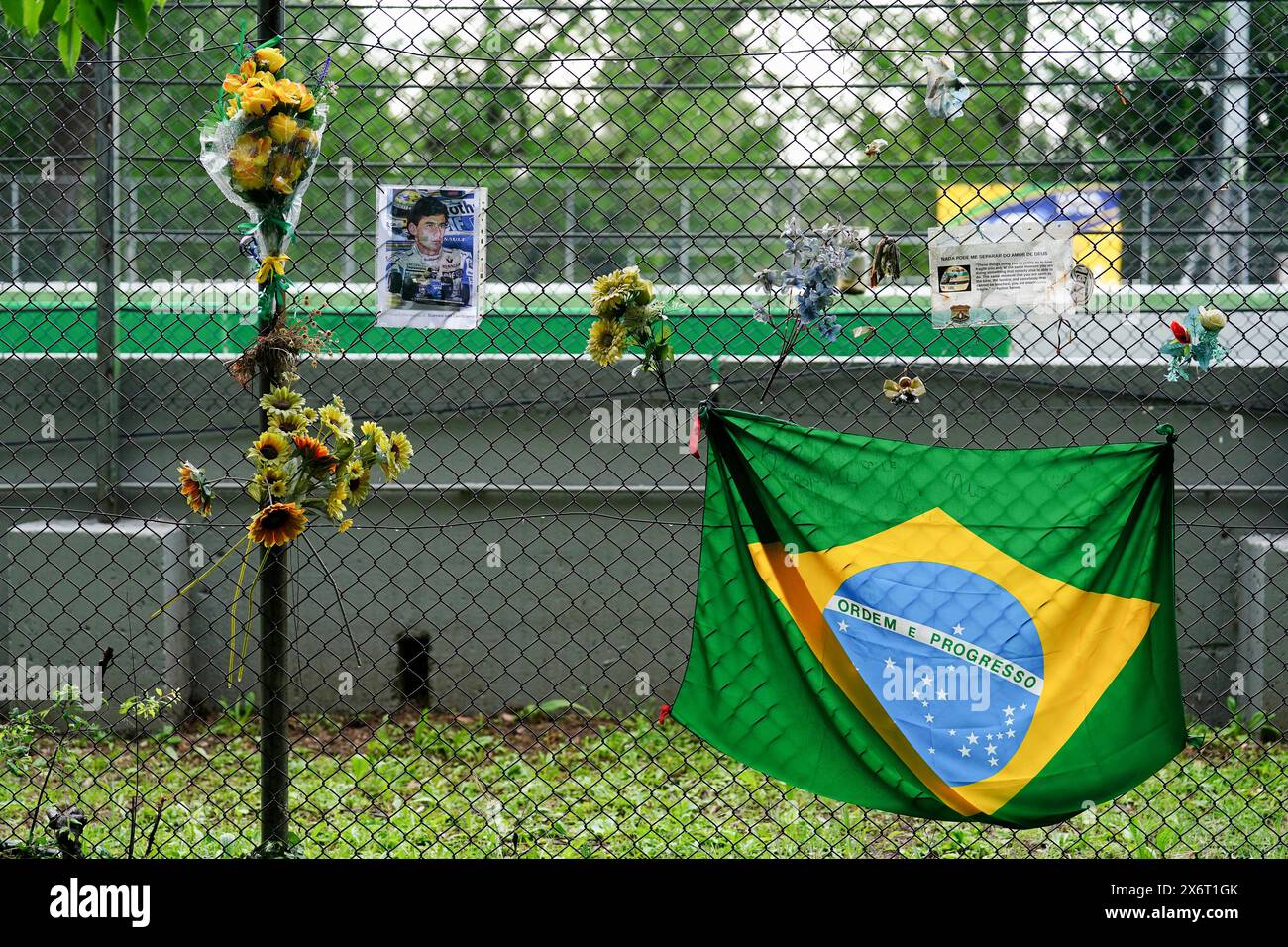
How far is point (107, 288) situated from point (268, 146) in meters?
2.17

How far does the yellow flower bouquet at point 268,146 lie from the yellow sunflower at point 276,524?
0.46 meters

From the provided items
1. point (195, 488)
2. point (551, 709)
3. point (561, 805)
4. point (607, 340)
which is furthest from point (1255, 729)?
point (195, 488)

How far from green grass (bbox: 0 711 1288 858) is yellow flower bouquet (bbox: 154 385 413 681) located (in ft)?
2.57

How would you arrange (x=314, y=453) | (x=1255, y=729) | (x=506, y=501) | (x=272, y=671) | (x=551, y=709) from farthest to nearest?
(x=551, y=709), (x=506, y=501), (x=1255, y=729), (x=272, y=671), (x=314, y=453)

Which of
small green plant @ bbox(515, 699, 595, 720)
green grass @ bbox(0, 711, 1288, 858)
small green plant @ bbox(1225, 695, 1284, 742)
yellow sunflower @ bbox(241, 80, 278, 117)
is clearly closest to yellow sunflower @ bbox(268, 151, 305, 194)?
yellow sunflower @ bbox(241, 80, 278, 117)

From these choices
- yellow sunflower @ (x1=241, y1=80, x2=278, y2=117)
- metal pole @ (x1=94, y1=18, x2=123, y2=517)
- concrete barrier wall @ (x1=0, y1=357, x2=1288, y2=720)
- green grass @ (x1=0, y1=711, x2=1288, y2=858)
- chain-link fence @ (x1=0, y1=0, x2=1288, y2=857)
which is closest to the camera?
yellow sunflower @ (x1=241, y1=80, x2=278, y2=117)

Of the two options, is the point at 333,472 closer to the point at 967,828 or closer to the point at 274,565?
the point at 274,565

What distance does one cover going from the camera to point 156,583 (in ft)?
16.6

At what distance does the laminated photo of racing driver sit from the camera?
8.73ft

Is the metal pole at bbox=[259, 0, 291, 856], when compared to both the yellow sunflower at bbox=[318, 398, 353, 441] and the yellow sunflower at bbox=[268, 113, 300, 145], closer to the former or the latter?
the yellow sunflower at bbox=[318, 398, 353, 441]

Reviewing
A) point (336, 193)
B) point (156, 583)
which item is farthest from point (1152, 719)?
point (336, 193)

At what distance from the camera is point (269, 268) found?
2490 millimetres

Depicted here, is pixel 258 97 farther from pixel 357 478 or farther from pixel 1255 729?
pixel 1255 729
